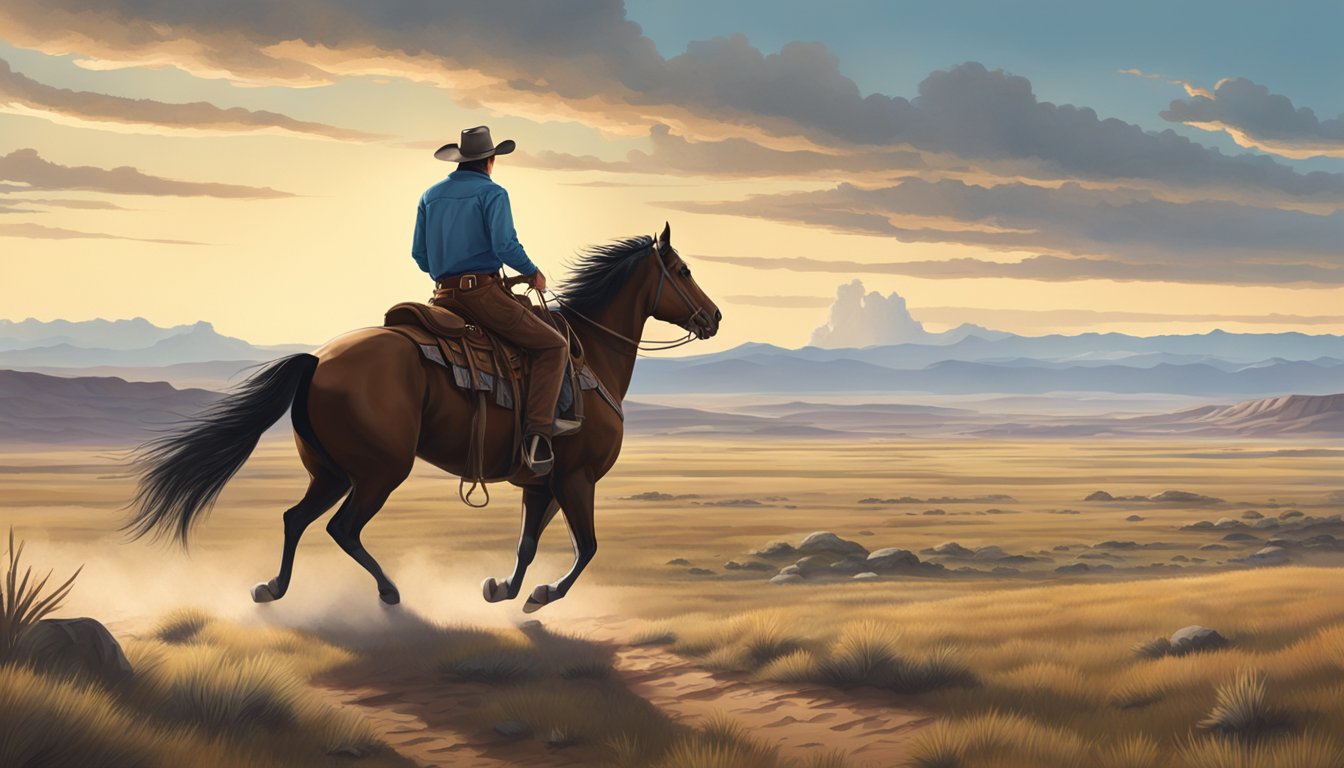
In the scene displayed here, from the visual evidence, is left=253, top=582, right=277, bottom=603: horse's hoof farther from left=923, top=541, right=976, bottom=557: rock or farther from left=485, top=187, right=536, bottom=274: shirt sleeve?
left=923, top=541, right=976, bottom=557: rock

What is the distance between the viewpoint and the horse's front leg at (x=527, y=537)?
35.7 feet

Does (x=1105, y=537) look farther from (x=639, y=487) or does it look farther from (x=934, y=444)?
(x=934, y=444)

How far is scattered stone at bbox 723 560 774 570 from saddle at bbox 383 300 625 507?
28.8ft

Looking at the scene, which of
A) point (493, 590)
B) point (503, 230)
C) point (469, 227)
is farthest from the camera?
point (493, 590)

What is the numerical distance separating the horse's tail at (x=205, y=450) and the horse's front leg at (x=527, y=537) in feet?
8.48

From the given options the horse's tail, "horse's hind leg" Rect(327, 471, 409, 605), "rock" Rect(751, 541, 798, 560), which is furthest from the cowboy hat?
"rock" Rect(751, 541, 798, 560)

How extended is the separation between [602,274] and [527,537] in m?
2.50

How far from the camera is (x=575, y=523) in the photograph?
10.5m

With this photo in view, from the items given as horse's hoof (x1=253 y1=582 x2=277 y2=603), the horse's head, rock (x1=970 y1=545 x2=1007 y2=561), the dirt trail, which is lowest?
rock (x1=970 y1=545 x2=1007 y2=561)

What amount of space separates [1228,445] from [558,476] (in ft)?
226

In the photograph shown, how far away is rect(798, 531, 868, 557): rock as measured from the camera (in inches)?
761

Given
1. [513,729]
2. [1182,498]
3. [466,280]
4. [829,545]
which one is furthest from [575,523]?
[1182,498]

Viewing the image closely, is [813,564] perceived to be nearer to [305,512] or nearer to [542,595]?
[542,595]

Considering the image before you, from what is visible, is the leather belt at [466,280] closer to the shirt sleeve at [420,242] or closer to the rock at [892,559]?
the shirt sleeve at [420,242]
